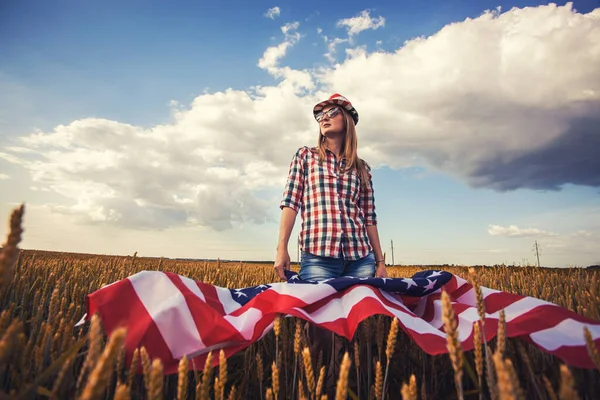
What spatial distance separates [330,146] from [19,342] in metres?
3.78

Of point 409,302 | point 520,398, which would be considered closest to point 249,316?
point 409,302

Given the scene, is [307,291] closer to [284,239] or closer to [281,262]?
[281,262]

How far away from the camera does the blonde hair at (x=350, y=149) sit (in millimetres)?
4496

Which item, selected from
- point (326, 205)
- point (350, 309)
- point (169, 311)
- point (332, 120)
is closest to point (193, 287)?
point (169, 311)

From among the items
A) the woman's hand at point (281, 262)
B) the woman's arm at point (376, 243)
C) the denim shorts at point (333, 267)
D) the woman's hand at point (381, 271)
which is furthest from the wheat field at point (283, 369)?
the woman's arm at point (376, 243)

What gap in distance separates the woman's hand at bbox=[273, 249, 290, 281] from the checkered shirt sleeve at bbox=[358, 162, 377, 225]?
1.37 m

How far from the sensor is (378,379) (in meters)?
1.26

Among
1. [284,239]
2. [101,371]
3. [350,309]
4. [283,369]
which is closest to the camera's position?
[101,371]

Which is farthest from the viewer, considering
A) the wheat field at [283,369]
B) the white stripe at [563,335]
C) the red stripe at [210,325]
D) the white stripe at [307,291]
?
the white stripe at [307,291]

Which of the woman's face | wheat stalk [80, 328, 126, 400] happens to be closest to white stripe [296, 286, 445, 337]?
wheat stalk [80, 328, 126, 400]

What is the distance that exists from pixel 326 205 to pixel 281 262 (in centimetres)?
85

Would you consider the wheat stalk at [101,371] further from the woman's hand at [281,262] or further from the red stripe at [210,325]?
the woman's hand at [281,262]

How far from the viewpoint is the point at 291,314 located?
6.68 feet

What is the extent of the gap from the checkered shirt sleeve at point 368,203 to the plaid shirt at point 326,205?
148 mm
